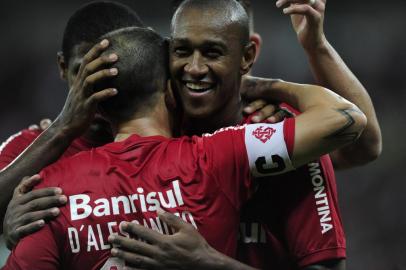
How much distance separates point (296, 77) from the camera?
8.08 meters

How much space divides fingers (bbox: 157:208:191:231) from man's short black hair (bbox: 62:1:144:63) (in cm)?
120

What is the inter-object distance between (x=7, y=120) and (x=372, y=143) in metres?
5.75

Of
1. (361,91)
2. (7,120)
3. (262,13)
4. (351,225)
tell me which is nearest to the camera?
(361,91)

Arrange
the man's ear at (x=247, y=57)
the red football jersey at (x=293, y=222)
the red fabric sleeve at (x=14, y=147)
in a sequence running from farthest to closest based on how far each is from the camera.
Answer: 1. the red fabric sleeve at (x=14, y=147)
2. the man's ear at (x=247, y=57)
3. the red football jersey at (x=293, y=222)

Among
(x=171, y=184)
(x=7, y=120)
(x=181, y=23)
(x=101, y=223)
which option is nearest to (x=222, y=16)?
(x=181, y=23)

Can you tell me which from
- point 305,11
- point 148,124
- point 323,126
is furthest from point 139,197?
point 305,11

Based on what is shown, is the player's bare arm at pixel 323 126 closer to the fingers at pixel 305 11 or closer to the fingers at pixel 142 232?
the fingers at pixel 305 11

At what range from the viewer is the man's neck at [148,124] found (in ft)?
7.75

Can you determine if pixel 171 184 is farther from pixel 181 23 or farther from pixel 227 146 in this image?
pixel 181 23

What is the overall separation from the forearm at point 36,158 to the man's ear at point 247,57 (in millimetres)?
714

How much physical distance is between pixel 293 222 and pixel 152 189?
60 cm

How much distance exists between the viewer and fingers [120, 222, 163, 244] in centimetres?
217

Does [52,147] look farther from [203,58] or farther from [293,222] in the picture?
[293,222]

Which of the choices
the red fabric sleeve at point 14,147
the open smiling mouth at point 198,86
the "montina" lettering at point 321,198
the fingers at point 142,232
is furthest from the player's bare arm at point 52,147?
the "montina" lettering at point 321,198
